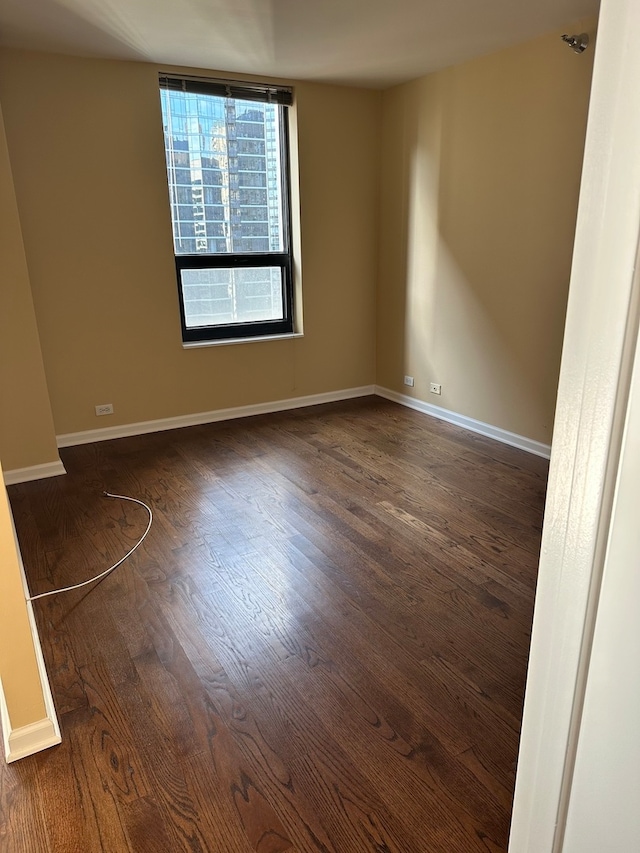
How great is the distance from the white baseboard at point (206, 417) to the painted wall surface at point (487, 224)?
0.62 metres

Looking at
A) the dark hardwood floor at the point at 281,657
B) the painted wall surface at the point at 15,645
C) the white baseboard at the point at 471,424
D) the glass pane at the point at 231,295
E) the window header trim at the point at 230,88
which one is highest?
the window header trim at the point at 230,88

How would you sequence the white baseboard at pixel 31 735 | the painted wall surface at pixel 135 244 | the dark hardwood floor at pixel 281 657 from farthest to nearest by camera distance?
the painted wall surface at pixel 135 244
the white baseboard at pixel 31 735
the dark hardwood floor at pixel 281 657

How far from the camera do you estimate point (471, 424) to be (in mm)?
4309

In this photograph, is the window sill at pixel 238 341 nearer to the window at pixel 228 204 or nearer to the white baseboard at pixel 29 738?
the window at pixel 228 204

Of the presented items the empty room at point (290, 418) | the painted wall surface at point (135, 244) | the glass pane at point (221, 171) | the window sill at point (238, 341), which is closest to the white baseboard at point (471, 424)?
the empty room at point (290, 418)

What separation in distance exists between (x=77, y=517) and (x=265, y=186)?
9.39ft

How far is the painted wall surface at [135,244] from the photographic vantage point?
355 cm

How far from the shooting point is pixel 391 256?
189 inches

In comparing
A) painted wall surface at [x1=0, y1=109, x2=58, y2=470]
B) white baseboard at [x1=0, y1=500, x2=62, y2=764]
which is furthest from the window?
white baseboard at [x1=0, y1=500, x2=62, y2=764]

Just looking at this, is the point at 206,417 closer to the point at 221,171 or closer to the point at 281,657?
the point at 221,171

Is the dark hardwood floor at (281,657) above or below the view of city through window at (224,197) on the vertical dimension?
below

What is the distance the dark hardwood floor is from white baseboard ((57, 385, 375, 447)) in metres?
0.57

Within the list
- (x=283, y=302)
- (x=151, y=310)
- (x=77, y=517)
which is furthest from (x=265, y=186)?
(x=77, y=517)

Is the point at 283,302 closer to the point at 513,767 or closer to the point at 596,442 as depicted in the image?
the point at 513,767
